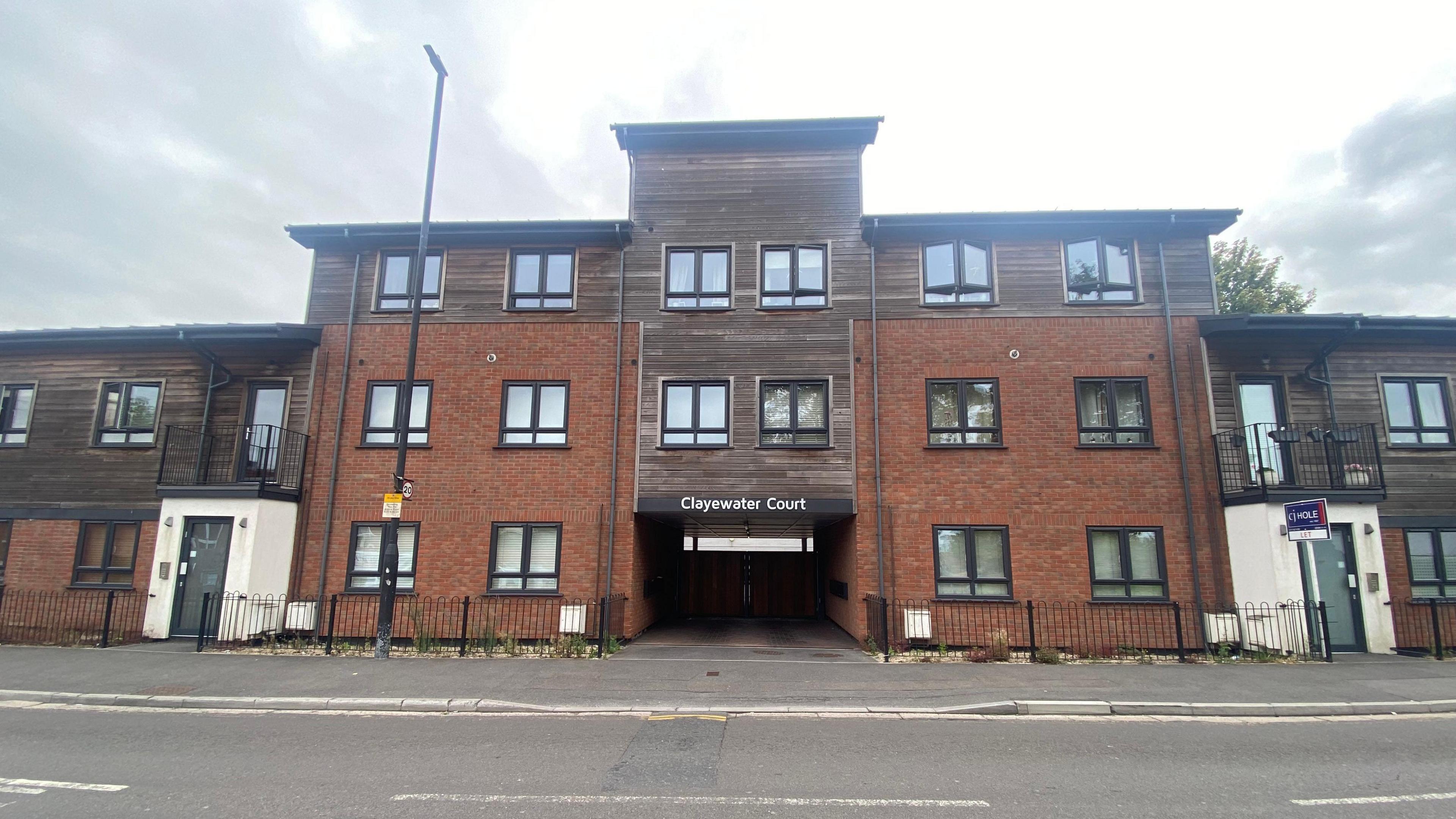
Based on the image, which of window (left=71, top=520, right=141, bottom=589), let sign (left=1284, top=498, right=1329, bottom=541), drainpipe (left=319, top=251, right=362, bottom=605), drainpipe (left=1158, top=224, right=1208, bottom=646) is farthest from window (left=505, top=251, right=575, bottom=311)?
let sign (left=1284, top=498, right=1329, bottom=541)

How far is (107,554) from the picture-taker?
15.4 m

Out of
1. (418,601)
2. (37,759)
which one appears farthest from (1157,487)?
(37,759)

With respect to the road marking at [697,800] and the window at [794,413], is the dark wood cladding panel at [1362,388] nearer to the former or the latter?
the window at [794,413]

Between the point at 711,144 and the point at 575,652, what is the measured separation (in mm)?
11311

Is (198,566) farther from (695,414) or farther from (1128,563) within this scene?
(1128,563)

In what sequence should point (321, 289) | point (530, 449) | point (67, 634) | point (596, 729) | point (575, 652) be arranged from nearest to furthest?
point (596, 729)
point (575, 652)
point (67, 634)
point (530, 449)
point (321, 289)

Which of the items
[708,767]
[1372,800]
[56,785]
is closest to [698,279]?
[708,767]

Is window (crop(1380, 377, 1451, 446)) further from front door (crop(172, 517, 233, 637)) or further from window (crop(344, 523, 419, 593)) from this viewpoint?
front door (crop(172, 517, 233, 637))

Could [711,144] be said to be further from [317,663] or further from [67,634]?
[67,634]

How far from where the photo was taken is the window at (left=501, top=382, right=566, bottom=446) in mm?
15039

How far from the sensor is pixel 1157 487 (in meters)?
14.2

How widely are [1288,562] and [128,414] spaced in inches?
966

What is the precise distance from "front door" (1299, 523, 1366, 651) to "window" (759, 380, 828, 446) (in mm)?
9252

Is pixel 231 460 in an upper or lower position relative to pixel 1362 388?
lower
